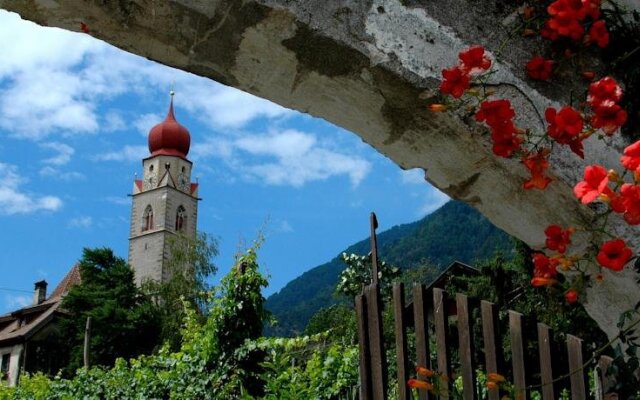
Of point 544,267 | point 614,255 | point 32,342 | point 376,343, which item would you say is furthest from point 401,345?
point 32,342

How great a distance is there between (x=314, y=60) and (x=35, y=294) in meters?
44.0

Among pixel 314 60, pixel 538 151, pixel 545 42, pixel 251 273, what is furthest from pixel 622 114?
pixel 251 273

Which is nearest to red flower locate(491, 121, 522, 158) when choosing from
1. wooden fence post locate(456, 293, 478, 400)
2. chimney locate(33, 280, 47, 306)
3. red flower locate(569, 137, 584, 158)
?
red flower locate(569, 137, 584, 158)

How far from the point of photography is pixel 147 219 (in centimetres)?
6069

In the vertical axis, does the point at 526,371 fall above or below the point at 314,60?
below

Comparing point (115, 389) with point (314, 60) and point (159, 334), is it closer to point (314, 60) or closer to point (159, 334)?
point (314, 60)

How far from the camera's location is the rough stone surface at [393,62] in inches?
70.2

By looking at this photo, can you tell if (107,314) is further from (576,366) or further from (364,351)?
(576,366)

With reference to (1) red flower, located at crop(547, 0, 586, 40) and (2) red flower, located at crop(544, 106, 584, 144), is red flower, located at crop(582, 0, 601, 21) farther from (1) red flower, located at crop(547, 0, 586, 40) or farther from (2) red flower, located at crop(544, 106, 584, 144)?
(2) red flower, located at crop(544, 106, 584, 144)

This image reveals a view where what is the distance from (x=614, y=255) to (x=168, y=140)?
209 ft

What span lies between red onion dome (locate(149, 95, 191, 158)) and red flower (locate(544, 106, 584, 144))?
207 feet

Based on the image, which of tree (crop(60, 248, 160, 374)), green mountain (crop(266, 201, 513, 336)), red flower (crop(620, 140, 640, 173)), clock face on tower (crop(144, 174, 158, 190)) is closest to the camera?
red flower (crop(620, 140, 640, 173))

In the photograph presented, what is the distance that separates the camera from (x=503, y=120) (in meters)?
1.73

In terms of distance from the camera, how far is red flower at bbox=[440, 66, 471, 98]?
173cm
